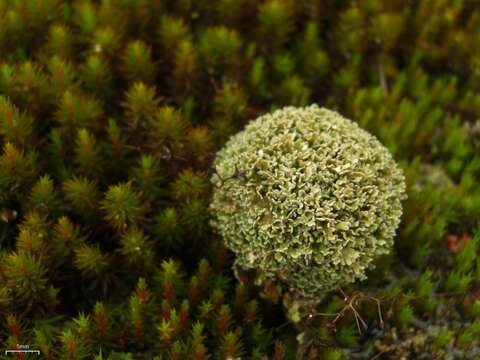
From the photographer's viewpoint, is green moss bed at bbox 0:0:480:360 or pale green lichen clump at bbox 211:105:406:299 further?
green moss bed at bbox 0:0:480:360

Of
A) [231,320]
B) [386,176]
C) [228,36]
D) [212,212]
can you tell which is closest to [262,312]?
[231,320]

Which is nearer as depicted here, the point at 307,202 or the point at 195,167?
the point at 307,202

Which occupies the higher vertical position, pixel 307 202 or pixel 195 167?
pixel 307 202

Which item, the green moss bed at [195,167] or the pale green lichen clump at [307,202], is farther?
the green moss bed at [195,167]

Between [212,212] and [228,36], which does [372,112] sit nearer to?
[228,36]
